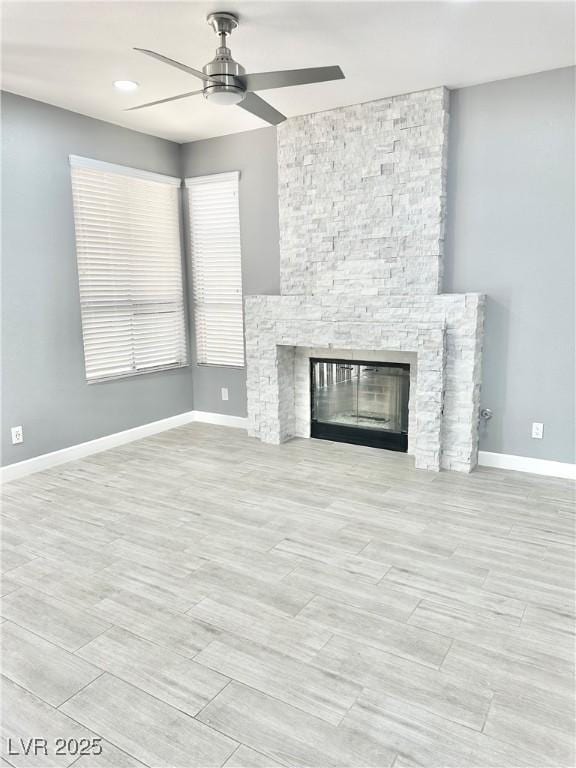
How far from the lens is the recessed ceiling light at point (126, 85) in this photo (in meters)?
3.44

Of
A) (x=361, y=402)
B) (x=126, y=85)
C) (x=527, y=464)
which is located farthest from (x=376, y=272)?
(x=126, y=85)

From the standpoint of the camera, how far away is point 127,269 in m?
4.61

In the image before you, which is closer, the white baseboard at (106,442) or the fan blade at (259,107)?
the fan blade at (259,107)

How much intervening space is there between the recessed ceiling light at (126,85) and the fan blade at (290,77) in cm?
134

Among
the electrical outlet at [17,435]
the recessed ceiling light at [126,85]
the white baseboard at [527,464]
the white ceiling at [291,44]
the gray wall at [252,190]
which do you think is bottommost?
the white baseboard at [527,464]

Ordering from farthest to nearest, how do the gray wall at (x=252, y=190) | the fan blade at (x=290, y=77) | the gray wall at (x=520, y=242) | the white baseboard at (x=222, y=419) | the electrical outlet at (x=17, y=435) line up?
the white baseboard at (x=222, y=419)
the gray wall at (x=252, y=190)
the electrical outlet at (x=17, y=435)
the gray wall at (x=520, y=242)
the fan blade at (x=290, y=77)

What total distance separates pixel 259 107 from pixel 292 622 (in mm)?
2526

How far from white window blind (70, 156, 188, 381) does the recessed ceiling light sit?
0.77 metres

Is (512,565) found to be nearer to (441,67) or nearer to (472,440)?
(472,440)

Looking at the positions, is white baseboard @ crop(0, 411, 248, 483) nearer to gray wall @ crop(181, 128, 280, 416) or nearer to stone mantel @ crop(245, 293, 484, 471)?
gray wall @ crop(181, 128, 280, 416)

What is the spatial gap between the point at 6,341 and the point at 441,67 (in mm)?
3378

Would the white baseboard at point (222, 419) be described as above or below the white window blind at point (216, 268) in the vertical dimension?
below

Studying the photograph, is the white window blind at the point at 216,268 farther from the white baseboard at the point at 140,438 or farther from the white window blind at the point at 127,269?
the white baseboard at the point at 140,438

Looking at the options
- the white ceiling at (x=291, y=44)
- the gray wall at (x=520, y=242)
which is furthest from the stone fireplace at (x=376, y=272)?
the white ceiling at (x=291, y=44)
